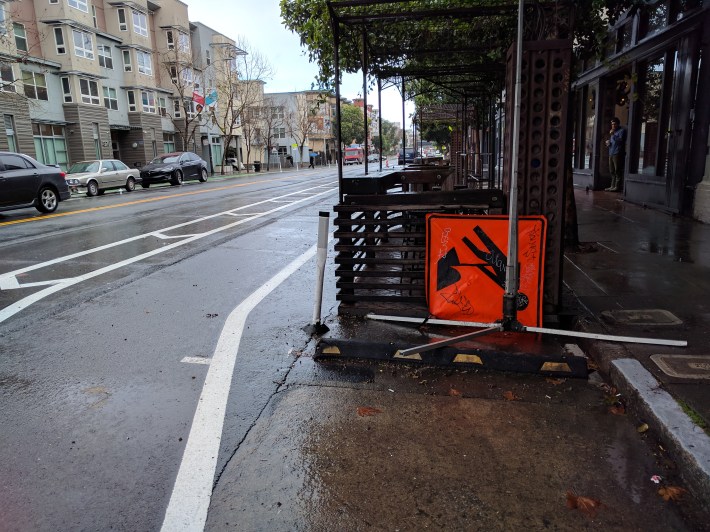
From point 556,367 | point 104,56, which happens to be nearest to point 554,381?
point 556,367

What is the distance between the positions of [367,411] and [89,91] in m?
40.0

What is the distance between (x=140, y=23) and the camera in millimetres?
42250

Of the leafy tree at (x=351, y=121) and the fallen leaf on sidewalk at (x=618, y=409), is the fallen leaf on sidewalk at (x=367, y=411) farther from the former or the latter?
the leafy tree at (x=351, y=121)

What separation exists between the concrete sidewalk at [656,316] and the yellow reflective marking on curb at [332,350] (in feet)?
6.90

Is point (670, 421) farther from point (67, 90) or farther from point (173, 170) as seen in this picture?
point (67, 90)

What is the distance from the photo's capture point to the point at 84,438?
10.7ft

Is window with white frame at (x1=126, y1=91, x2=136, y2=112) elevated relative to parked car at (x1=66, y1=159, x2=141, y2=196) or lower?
elevated

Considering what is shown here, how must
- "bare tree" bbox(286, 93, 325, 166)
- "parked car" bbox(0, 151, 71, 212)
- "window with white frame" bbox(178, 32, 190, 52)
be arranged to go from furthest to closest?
1. "bare tree" bbox(286, 93, 325, 166)
2. "window with white frame" bbox(178, 32, 190, 52)
3. "parked car" bbox(0, 151, 71, 212)

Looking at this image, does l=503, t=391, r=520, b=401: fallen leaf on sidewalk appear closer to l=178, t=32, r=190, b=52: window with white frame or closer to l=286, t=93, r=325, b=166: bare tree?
l=178, t=32, r=190, b=52: window with white frame

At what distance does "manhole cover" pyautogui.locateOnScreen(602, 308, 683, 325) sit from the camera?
15.5 feet

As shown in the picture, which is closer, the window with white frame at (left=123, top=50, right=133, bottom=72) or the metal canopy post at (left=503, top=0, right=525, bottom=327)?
the metal canopy post at (left=503, top=0, right=525, bottom=327)

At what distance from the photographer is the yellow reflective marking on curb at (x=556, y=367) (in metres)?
4.02

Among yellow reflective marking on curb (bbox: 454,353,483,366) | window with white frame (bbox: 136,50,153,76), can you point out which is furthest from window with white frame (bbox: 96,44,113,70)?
yellow reflective marking on curb (bbox: 454,353,483,366)

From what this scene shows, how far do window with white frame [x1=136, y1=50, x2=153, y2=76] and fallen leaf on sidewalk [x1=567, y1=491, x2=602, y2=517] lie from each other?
152ft
